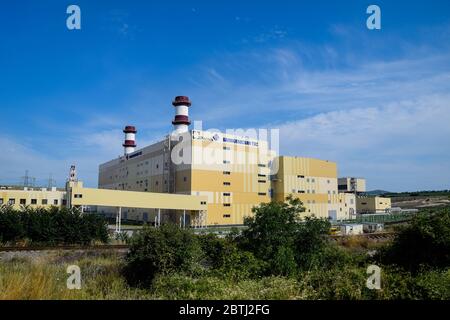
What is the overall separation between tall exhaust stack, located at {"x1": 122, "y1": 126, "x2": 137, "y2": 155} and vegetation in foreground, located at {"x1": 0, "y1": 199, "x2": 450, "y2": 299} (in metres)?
61.6

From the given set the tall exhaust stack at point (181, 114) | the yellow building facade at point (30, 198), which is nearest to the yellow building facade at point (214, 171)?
the tall exhaust stack at point (181, 114)

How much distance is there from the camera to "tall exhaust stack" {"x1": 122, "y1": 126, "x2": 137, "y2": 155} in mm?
82188

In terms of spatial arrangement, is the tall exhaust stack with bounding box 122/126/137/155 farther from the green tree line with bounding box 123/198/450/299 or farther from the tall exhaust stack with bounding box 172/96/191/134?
the green tree line with bounding box 123/198/450/299

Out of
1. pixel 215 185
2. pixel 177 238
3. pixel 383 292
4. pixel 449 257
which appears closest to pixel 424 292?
pixel 383 292

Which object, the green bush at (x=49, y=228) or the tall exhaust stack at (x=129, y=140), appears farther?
the tall exhaust stack at (x=129, y=140)

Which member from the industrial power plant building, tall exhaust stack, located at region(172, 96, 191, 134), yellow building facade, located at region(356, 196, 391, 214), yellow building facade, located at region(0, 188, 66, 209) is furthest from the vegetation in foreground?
yellow building facade, located at region(356, 196, 391, 214)

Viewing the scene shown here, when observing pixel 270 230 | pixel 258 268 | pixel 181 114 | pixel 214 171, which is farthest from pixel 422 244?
pixel 181 114

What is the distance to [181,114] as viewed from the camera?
66.6m

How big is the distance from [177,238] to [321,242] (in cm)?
822

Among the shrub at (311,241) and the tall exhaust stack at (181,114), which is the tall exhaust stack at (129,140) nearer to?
the tall exhaust stack at (181,114)

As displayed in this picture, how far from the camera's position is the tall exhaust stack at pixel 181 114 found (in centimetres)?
6581

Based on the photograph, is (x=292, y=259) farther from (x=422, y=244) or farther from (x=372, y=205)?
(x=372, y=205)

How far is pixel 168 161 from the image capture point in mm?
58656

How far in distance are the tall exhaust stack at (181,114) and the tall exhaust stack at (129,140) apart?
19226 millimetres
